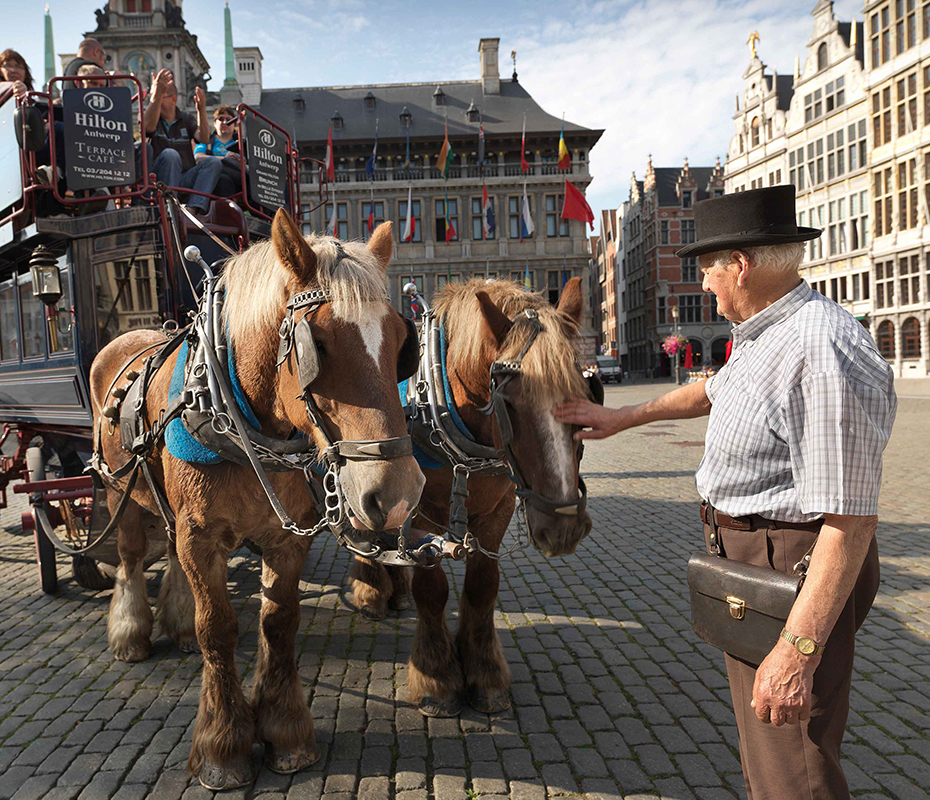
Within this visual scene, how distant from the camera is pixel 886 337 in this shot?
109 ft

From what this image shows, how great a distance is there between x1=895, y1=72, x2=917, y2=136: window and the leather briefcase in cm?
3704

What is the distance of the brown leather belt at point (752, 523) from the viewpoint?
1616 mm

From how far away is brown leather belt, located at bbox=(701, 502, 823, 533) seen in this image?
1.62m

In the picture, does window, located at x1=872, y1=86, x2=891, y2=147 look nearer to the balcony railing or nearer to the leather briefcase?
the balcony railing

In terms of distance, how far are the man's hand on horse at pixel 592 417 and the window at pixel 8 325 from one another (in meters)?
5.43

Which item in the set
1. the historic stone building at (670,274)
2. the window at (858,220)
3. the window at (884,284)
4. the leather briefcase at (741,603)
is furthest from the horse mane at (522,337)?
the historic stone building at (670,274)

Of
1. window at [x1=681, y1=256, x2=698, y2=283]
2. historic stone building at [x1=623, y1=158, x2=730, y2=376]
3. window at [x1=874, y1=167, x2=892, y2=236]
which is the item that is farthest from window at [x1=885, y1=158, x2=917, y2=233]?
window at [x1=681, y1=256, x2=698, y2=283]

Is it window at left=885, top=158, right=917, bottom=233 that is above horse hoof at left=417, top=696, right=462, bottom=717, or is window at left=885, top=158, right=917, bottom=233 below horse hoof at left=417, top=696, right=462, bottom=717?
above

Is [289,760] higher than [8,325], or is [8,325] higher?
[8,325]

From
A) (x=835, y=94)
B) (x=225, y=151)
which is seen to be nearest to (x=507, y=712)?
(x=225, y=151)

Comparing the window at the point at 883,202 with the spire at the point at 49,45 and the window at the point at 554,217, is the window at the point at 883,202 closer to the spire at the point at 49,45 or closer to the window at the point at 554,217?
the window at the point at 554,217

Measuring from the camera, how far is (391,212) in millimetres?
40500

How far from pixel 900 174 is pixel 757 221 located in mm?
37098

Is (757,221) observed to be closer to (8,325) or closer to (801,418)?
(801,418)
